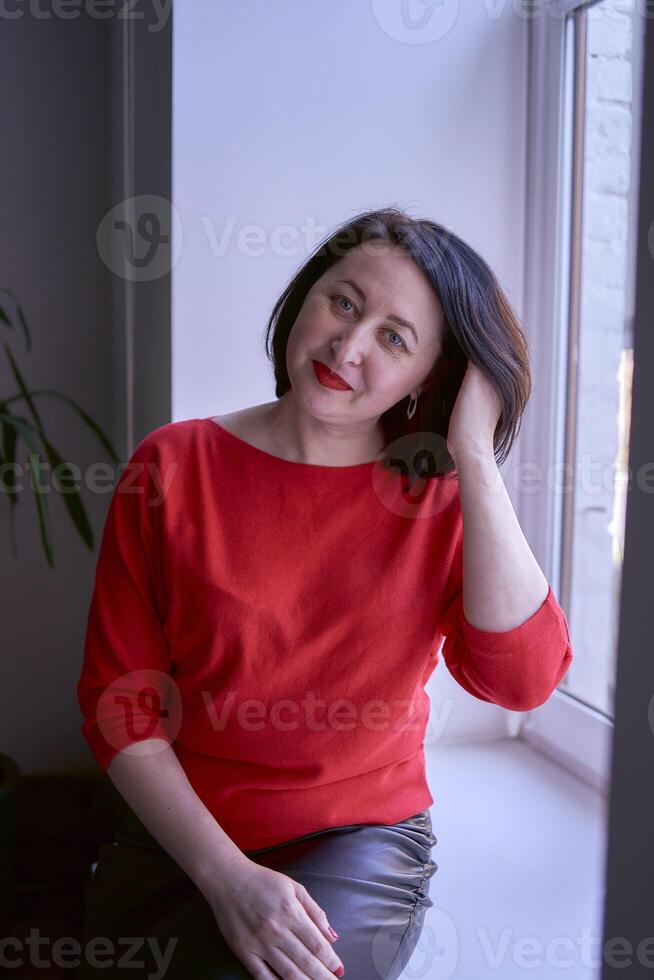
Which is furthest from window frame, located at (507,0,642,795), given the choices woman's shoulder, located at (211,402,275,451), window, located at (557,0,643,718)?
woman's shoulder, located at (211,402,275,451)

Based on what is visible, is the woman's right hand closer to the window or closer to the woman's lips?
the woman's lips

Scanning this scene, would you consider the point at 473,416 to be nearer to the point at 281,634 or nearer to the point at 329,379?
the point at 329,379

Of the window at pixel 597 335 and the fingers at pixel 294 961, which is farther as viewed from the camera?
the window at pixel 597 335

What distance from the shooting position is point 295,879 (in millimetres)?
984

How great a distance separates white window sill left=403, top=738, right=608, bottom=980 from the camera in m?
1.13

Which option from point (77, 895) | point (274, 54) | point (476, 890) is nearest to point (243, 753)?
point (476, 890)

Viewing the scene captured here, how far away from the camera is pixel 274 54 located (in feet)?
4.79

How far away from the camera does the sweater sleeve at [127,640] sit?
3.51 ft

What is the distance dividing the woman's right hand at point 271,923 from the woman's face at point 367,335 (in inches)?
21.6

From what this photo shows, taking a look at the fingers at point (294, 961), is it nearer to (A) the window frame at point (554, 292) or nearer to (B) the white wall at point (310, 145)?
(A) the window frame at point (554, 292)

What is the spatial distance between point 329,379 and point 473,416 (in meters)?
0.19

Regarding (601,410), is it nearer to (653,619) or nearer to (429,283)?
(429,283)

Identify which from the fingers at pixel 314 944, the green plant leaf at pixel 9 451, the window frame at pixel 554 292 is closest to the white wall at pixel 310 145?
the window frame at pixel 554 292

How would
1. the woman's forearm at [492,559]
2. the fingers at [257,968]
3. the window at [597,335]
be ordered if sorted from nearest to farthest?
the fingers at [257,968]
the woman's forearm at [492,559]
the window at [597,335]
